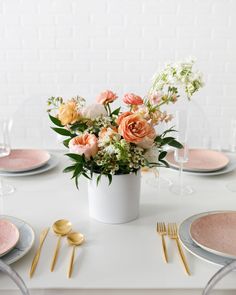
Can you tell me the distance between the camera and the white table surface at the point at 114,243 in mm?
1020

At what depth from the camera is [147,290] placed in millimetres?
1021

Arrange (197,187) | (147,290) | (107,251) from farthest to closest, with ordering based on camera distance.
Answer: (197,187) < (107,251) < (147,290)

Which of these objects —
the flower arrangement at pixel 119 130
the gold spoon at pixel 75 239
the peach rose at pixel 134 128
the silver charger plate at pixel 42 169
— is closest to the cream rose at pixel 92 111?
the flower arrangement at pixel 119 130

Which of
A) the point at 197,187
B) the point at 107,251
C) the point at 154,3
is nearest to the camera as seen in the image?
the point at 107,251

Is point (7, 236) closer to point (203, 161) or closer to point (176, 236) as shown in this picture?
point (176, 236)

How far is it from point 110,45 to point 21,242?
2107 mm

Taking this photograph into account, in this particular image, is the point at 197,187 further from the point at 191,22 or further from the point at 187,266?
the point at 191,22

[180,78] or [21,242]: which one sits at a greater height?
[180,78]

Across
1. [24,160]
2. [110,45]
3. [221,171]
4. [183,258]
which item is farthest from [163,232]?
[110,45]

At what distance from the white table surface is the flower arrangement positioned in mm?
174

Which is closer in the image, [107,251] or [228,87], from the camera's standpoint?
[107,251]

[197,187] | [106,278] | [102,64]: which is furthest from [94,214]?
[102,64]

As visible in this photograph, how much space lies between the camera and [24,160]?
1853mm

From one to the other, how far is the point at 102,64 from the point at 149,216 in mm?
1881
